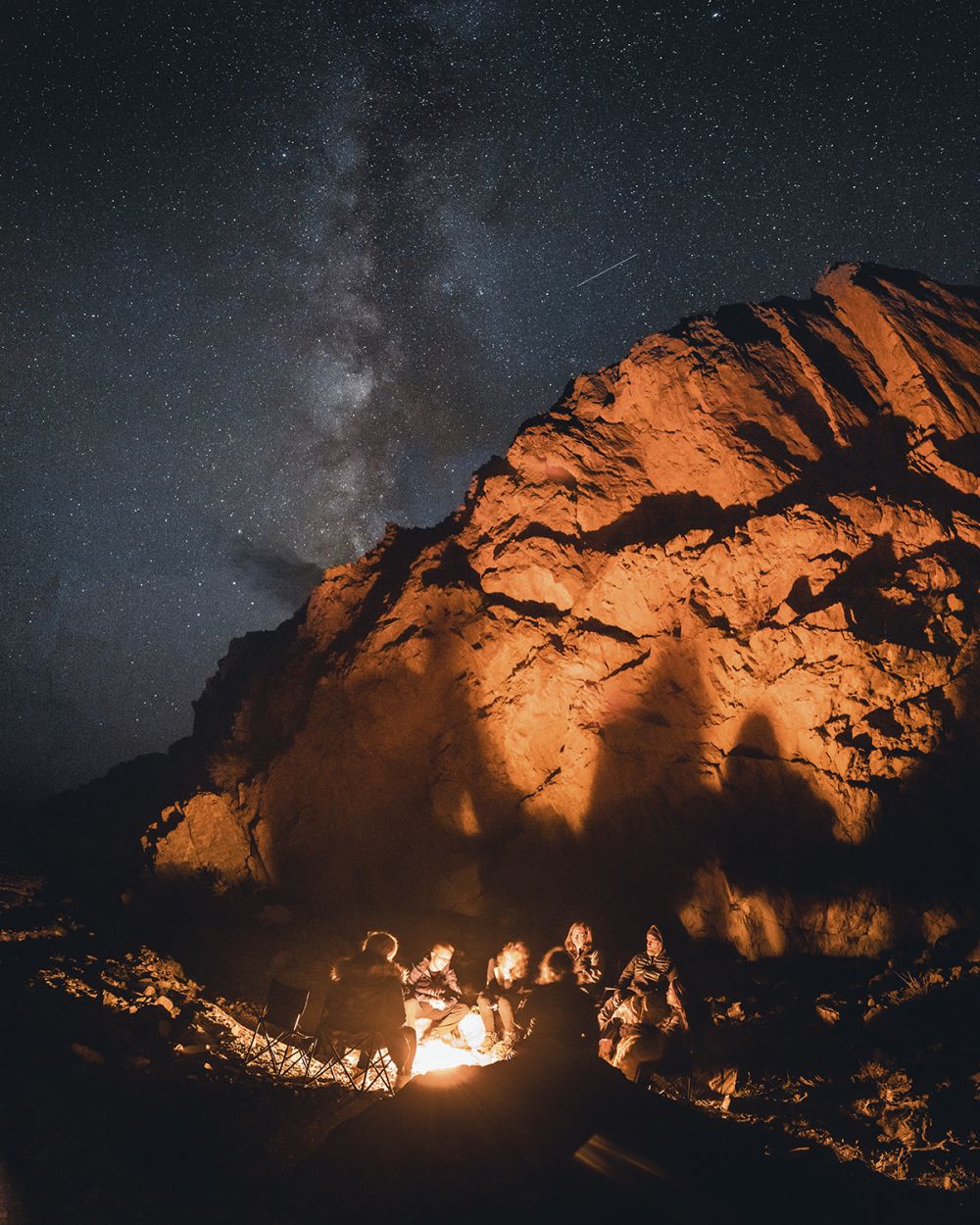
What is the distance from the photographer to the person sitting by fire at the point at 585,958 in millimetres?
11367

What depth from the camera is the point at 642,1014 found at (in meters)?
9.05

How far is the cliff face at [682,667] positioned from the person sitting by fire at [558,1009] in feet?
9.66

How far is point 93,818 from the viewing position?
2380 cm

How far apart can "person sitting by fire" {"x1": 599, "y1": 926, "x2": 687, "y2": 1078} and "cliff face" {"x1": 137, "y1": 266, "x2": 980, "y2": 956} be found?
109 inches

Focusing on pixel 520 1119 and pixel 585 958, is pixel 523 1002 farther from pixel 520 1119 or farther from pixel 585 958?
pixel 520 1119

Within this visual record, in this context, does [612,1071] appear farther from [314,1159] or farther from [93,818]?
[93,818]

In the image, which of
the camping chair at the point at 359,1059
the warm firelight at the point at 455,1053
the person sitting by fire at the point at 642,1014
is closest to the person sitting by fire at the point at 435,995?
the warm firelight at the point at 455,1053

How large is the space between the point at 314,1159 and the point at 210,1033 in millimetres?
4568

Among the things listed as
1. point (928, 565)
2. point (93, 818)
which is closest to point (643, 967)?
point (928, 565)

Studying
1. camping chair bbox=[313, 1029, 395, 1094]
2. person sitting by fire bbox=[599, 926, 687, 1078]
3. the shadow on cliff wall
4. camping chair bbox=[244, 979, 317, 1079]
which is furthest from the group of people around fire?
the shadow on cliff wall

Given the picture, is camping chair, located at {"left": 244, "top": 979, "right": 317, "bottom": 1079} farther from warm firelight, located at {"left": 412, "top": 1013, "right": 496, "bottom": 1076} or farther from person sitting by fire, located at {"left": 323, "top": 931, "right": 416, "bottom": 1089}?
warm firelight, located at {"left": 412, "top": 1013, "right": 496, "bottom": 1076}

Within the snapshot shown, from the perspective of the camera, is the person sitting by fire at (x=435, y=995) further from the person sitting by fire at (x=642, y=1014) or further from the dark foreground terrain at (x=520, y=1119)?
the person sitting by fire at (x=642, y=1014)

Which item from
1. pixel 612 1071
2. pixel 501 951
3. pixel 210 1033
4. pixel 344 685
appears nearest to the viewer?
pixel 612 1071

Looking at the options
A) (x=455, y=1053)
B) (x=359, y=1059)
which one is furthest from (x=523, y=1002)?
(x=359, y=1059)
